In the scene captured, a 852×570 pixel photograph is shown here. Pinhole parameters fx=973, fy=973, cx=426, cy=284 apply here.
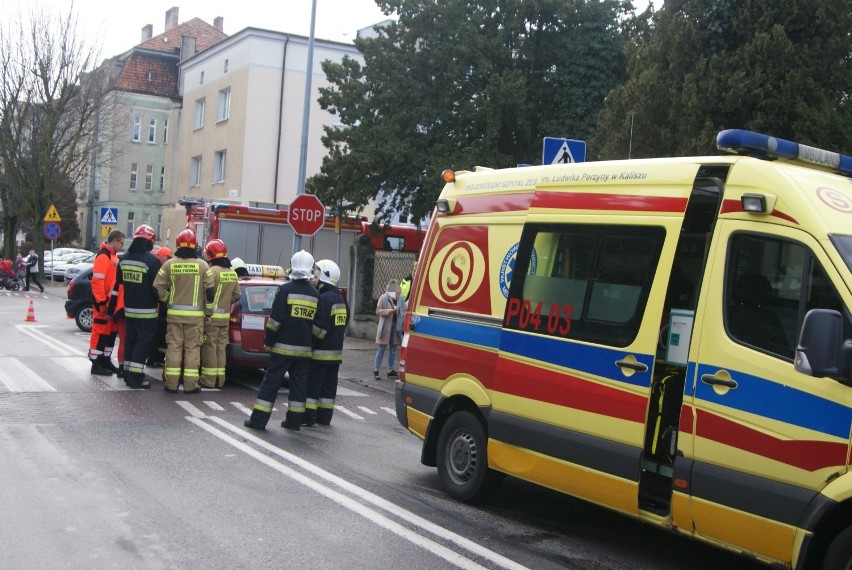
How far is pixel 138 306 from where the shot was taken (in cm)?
1241

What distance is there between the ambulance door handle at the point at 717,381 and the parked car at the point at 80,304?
17.0 metres

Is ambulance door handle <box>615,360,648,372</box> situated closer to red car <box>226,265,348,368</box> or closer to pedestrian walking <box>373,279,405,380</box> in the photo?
red car <box>226,265,348,368</box>

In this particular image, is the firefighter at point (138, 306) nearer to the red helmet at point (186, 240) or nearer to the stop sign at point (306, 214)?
the red helmet at point (186, 240)

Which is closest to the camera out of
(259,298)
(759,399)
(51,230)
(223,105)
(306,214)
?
(759,399)

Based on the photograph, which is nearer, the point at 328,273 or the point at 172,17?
the point at 328,273

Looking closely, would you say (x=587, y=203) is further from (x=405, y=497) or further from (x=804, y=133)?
(x=804, y=133)

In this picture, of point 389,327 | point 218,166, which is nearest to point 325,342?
point 389,327

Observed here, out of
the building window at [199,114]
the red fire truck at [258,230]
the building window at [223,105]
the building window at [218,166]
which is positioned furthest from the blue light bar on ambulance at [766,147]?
the building window at [199,114]

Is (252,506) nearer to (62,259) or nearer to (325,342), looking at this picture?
(325,342)

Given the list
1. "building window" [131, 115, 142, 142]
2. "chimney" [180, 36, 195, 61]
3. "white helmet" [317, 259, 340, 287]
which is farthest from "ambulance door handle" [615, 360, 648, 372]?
"chimney" [180, 36, 195, 61]

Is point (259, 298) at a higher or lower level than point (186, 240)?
lower

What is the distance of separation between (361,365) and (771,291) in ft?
41.8

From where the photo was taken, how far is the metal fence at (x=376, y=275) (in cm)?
2286

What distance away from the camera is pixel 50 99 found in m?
43.0
